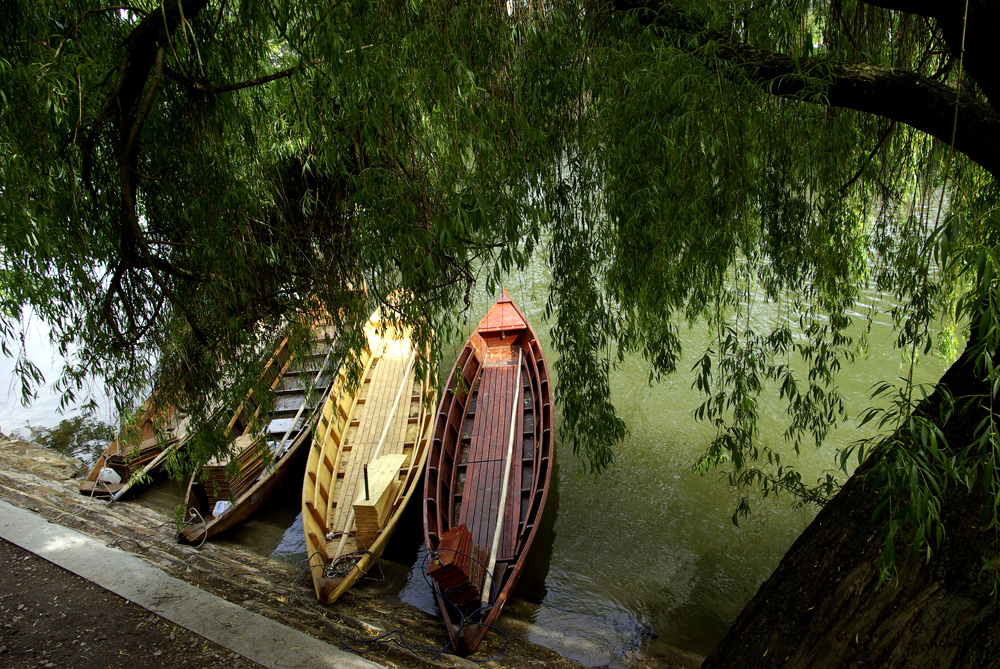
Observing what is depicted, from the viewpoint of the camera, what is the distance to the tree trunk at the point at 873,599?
2.09 m

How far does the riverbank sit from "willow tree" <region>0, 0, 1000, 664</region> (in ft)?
7.24

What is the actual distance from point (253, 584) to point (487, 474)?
2250 millimetres

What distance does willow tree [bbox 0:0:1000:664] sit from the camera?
2.54 metres

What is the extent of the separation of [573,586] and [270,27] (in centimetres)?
507

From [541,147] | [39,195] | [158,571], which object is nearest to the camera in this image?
[39,195]

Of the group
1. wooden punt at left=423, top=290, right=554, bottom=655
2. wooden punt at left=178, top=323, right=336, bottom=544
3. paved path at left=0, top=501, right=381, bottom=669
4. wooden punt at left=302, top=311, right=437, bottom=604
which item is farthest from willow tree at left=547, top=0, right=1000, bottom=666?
wooden punt at left=178, top=323, right=336, bottom=544

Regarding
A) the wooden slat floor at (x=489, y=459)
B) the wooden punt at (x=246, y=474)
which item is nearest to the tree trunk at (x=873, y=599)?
the wooden slat floor at (x=489, y=459)

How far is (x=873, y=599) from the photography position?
222 centimetres

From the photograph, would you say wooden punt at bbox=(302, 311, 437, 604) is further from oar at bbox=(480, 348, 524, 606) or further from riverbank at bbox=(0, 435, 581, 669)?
oar at bbox=(480, 348, 524, 606)

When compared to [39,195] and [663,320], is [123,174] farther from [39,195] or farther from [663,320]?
[663,320]

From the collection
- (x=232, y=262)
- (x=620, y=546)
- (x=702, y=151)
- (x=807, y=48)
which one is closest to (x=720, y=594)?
(x=620, y=546)

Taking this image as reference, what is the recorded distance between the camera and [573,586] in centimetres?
594

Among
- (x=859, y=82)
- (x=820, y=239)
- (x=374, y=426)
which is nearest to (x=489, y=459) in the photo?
(x=374, y=426)

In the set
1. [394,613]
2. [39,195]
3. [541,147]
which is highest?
[541,147]
